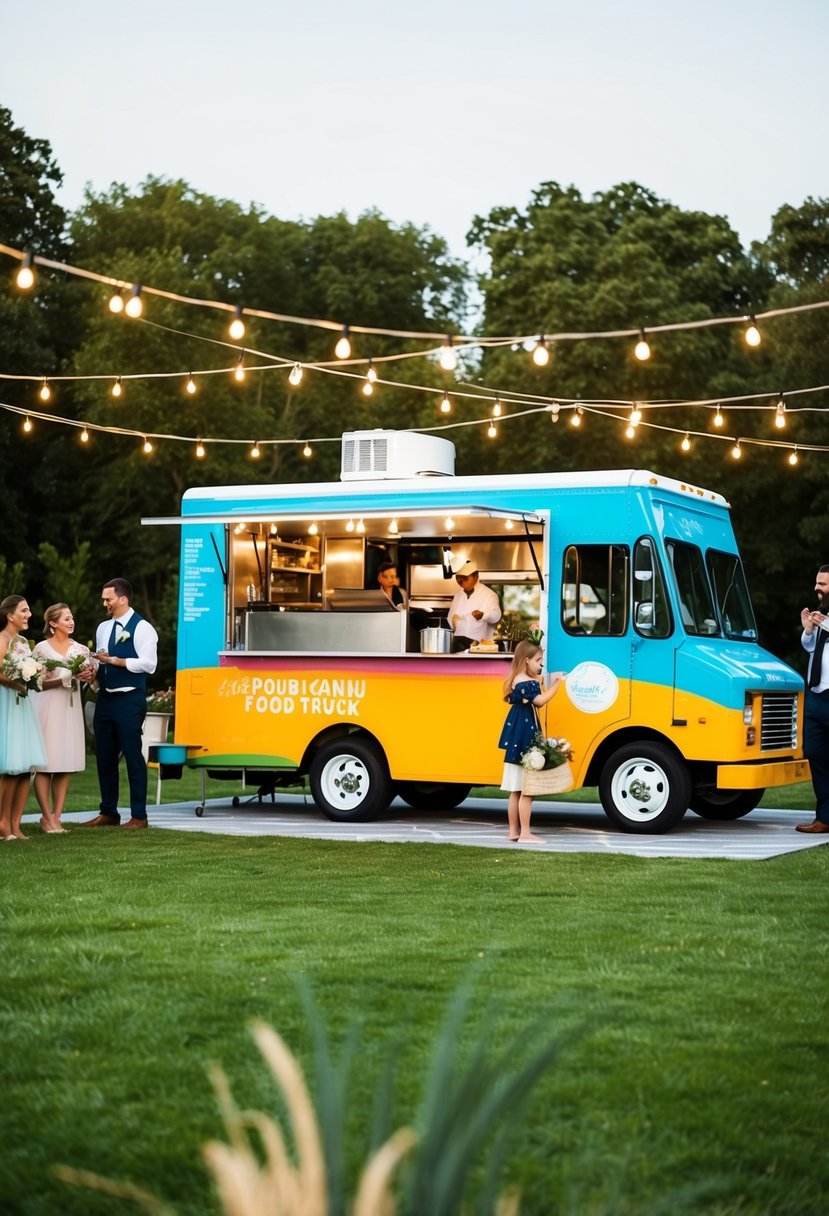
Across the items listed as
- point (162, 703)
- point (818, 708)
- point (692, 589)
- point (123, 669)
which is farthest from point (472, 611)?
point (162, 703)

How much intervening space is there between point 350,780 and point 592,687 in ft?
7.60

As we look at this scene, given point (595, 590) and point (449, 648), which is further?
point (449, 648)

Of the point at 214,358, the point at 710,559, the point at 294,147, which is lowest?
the point at 710,559

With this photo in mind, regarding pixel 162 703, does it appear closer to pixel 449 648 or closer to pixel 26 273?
pixel 449 648

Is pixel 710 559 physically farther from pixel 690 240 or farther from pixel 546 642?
pixel 690 240

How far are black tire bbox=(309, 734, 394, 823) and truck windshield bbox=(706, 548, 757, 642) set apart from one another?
3103mm

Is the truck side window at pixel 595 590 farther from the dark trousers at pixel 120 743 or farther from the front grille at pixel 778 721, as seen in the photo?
the dark trousers at pixel 120 743

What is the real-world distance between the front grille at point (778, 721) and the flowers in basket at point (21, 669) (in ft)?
18.0

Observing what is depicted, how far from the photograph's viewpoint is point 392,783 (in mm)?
14156

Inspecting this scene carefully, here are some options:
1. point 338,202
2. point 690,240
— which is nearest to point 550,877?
point 690,240

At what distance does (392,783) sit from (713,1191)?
10.2 metres

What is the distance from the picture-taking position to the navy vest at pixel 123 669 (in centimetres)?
1242

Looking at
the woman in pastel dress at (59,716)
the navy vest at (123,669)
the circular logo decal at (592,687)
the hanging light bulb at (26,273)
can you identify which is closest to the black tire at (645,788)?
the circular logo decal at (592,687)

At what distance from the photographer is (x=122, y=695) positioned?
12.5 metres
